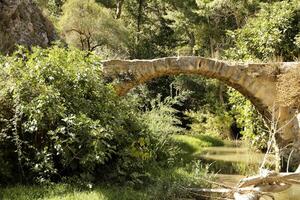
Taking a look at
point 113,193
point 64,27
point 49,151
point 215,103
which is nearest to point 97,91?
point 49,151

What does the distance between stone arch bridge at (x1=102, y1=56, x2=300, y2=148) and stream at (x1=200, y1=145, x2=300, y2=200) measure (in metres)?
1.28

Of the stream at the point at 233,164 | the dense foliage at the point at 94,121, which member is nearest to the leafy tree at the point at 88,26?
the dense foliage at the point at 94,121

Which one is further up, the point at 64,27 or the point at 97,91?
the point at 64,27

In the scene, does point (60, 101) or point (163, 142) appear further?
point (163, 142)

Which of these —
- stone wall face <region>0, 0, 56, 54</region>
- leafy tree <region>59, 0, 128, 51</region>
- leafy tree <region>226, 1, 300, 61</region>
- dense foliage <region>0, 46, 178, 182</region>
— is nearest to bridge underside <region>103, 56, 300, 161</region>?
dense foliage <region>0, 46, 178, 182</region>

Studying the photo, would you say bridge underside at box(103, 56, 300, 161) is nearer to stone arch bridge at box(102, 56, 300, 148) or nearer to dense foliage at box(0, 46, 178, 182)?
stone arch bridge at box(102, 56, 300, 148)

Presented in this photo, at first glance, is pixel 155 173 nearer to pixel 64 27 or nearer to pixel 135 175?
pixel 135 175

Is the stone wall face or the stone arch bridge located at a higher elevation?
the stone wall face

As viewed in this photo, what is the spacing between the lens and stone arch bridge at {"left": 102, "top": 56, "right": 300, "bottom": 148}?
33.2 ft

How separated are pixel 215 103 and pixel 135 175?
11761 millimetres

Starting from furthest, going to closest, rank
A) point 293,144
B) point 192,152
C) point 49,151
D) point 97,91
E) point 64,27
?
point 64,27
point 192,152
point 293,144
point 97,91
point 49,151

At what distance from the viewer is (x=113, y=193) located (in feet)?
21.1

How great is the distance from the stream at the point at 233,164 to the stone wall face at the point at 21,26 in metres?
6.41

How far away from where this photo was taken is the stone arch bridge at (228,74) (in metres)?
10.1
